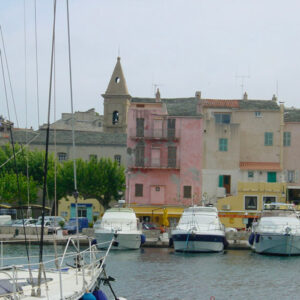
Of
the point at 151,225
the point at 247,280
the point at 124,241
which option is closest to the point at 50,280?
the point at 247,280

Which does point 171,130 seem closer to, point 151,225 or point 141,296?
point 151,225

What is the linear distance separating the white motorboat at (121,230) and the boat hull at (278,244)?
29.9ft

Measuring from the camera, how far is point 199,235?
58.3m

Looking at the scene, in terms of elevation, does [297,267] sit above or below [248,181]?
below

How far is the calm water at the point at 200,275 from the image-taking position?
36719 millimetres

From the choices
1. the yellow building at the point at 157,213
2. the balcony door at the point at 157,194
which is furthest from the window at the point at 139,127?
the yellow building at the point at 157,213

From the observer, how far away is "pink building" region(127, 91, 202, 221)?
81.3m

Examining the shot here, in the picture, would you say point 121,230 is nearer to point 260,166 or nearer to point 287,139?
point 260,166

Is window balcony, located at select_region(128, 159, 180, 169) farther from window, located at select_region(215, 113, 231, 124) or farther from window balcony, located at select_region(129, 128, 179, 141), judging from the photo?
window, located at select_region(215, 113, 231, 124)

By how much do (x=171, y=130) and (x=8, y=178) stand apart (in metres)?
19.8

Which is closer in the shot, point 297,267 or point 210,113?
point 297,267

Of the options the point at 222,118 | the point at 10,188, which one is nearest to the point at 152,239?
the point at 222,118

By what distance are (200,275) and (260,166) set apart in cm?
3898

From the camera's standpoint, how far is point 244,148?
8288cm
